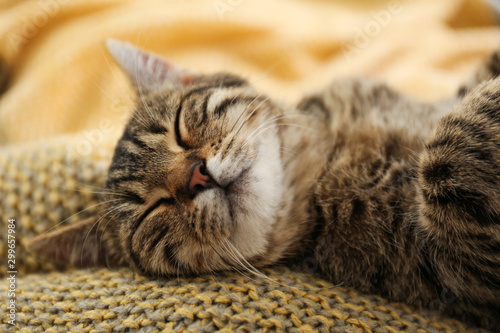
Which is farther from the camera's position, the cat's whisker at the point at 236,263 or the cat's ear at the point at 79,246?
the cat's ear at the point at 79,246

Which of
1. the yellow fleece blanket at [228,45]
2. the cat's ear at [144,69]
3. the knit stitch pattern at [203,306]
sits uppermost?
the yellow fleece blanket at [228,45]

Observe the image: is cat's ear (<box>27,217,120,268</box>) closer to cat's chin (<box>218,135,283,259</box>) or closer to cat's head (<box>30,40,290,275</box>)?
cat's head (<box>30,40,290,275</box>)

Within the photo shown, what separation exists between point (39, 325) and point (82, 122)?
61.1 inches

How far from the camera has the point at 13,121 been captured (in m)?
2.07

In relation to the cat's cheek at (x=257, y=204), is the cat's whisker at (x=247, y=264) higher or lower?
lower

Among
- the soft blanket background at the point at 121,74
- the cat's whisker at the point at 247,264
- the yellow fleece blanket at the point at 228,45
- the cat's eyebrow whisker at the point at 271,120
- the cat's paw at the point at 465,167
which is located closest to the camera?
the cat's paw at the point at 465,167

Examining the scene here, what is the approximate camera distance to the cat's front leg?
0.86 meters

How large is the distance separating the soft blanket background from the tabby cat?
8cm

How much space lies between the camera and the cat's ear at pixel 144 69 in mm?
1436

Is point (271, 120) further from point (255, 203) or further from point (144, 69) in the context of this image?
point (144, 69)

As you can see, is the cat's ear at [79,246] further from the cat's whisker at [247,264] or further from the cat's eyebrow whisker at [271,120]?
the cat's eyebrow whisker at [271,120]

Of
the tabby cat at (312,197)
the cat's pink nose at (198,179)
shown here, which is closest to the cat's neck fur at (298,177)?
the tabby cat at (312,197)

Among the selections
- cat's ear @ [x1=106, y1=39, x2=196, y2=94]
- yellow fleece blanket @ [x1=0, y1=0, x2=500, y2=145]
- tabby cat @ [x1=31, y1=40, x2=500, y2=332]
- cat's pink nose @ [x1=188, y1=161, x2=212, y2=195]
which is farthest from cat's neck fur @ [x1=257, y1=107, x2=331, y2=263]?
yellow fleece blanket @ [x1=0, y1=0, x2=500, y2=145]

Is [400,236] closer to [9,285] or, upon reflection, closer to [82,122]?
[9,285]
